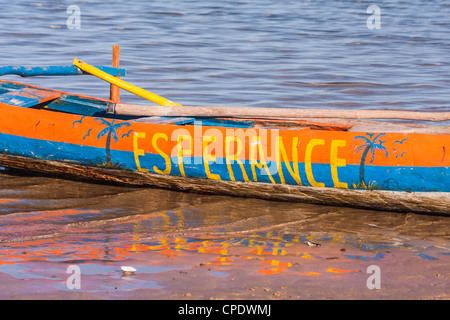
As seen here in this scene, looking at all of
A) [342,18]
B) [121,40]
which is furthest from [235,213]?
[342,18]

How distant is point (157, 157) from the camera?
608 cm

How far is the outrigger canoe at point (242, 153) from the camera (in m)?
5.49

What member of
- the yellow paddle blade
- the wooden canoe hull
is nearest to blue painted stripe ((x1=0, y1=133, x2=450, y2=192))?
the wooden canoe hull

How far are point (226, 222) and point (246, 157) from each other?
67cm

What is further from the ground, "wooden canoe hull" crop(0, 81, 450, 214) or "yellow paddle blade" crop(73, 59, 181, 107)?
"yellow paddle blade" crop(73, 59, 181, 107)

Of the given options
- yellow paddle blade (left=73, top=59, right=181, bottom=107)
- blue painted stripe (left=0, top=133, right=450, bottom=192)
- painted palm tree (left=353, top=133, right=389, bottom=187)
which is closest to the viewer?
blue painted stripe (left=0, top=133, right=450, bottom=192)

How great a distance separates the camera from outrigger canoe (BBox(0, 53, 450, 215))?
5488mm

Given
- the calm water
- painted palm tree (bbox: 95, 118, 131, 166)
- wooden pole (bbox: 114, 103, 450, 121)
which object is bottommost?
the calm water

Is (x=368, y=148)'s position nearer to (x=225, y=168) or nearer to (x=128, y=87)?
(x=225, y=168)

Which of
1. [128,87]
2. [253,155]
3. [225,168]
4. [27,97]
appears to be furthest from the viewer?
[128,87]

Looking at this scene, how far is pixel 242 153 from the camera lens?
584 cm

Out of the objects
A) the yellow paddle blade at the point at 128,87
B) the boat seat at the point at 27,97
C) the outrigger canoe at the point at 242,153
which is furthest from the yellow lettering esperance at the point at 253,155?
the boat seat at the point at 27,97

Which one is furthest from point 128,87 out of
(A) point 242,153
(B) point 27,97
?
(A) point 242,153

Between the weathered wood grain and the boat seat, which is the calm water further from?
the boat seat
